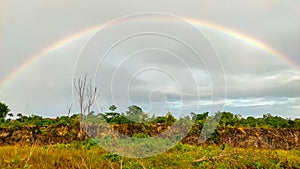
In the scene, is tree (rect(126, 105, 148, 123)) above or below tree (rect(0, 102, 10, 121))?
below

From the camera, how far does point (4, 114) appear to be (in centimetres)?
1816

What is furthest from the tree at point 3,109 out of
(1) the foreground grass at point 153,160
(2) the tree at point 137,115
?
(1) the foreground grass at point 153,160

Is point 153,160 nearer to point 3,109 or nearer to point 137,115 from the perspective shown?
point 137,115

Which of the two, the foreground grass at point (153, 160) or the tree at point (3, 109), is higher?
the tree at point (3, 109)

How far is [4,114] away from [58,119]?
4.00 meters

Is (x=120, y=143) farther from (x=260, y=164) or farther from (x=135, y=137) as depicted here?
(x=260, y=164)

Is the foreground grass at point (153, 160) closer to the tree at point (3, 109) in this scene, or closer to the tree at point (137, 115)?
the tree at point (137, 115)

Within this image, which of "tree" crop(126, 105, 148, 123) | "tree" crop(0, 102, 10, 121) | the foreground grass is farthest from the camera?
"tree" crop(0, 102, 10, 121)

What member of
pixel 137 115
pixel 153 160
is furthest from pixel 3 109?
pixel 153 160

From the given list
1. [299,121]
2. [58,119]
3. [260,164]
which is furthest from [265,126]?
Answer: [58,119]

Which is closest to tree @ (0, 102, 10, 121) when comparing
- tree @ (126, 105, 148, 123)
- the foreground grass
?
tree @ (126, 105, 148, 123)

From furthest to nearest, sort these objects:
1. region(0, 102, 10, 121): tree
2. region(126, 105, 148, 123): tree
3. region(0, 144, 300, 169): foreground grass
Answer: region(0, 102, 10, 121): tree
region(126, 105, 148, 123): tree
region(0, 144, 300, 169): foreground grass

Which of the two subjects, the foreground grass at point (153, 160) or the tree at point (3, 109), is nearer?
the foreground grass at point (153, 160)

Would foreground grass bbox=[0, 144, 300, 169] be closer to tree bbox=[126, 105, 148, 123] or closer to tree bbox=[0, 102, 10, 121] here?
tree bbox=[126, 105, 148, 123]
